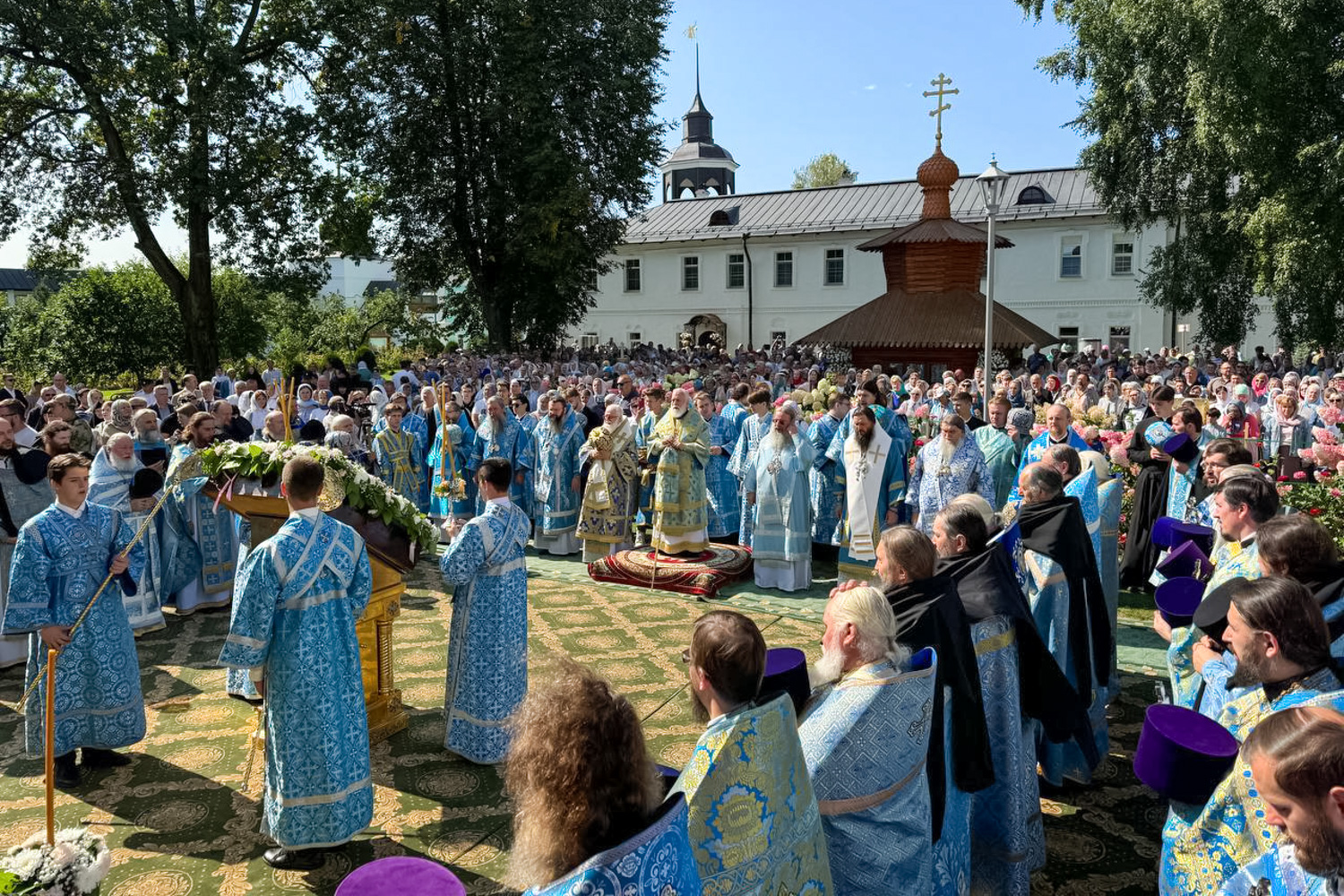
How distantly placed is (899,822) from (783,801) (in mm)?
676

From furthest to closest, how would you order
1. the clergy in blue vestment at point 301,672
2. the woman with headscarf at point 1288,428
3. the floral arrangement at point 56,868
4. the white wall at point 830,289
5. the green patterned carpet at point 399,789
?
the white wall at point 830,289
the woman with headscarf at point 1288,428
the green patterned carpet at point 399,789
the clergy in blue vestment at point 301,672
the floral arrangement at point 56,868

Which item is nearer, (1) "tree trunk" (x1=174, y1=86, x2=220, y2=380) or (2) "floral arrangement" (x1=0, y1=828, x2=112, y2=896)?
(2) "floral arrangement" (x1=0, y1=828, x2=112, y2=896)

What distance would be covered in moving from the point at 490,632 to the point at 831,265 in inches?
1503

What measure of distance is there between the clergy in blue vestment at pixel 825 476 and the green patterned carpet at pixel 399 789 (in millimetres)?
1999

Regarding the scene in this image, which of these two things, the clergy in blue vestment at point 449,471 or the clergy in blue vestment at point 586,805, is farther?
the clergy in blue vestment at point 449,471

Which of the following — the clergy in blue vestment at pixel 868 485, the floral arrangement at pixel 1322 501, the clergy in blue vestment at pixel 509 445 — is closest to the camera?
the floral arrangement at pixel 1322 501

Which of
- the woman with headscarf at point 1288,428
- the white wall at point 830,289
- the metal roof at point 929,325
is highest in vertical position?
the white wall at point 830,289

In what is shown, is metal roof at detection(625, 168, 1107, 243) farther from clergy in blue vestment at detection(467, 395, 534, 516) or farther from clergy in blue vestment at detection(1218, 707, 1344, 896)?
clergy in blue vestment at detection(1218, 707, 1344, 896)

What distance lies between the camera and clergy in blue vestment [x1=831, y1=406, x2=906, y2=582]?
30.5ft

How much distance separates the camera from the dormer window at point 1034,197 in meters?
38.6

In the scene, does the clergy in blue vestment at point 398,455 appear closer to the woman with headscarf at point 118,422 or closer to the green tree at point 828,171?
the woman with headscarf at point 118,422

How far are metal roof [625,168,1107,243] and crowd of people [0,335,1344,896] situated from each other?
2888 cm

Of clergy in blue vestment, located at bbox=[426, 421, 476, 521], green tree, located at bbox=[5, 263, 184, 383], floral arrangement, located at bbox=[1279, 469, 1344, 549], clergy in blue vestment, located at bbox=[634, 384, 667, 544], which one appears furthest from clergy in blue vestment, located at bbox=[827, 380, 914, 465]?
green tree, located at bbox=[5, 263, 184, 383]

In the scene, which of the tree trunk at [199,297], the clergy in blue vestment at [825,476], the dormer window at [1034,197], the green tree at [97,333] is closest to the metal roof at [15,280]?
the green tree at [97,333]
